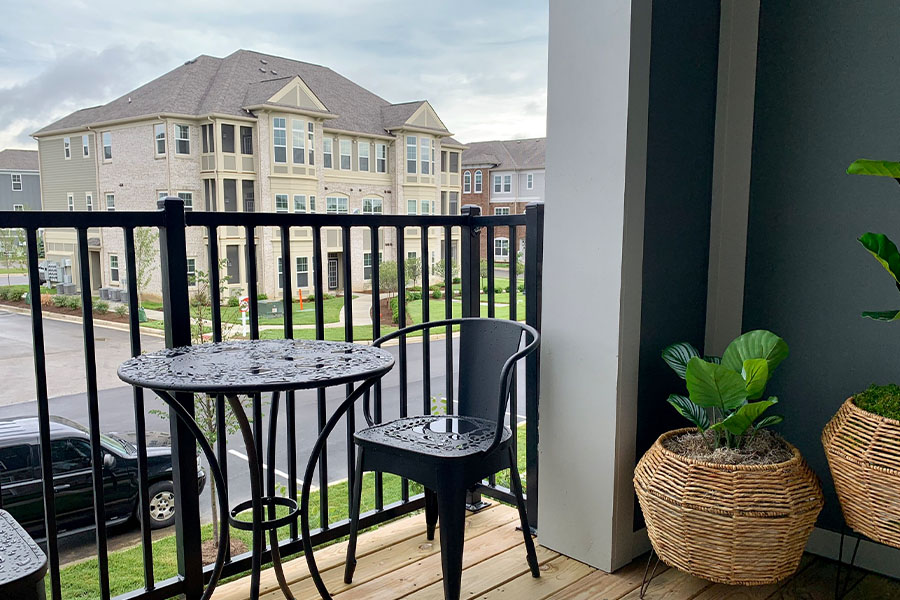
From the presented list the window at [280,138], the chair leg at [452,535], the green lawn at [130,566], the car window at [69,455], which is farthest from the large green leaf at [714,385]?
the window at [280,138]

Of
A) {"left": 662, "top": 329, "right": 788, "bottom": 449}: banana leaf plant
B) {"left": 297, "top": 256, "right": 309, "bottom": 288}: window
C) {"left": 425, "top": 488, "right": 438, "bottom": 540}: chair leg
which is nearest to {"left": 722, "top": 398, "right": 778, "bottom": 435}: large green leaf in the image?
{"left": 662, "top": 329, "right": 788, "bottom": 449}: banana leaf plant

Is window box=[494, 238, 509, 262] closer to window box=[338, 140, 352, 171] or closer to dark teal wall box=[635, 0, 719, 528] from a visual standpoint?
dark teal wall box=[635, 0, 719, 528]

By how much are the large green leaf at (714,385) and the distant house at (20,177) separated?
82.8 ft

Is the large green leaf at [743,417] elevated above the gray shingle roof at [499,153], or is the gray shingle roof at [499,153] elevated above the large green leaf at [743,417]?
the gray shingle roof at [499,153]

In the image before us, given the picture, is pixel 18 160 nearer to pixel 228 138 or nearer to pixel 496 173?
pixel 228 138

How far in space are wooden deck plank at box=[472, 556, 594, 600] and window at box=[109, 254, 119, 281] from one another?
62.5 feet

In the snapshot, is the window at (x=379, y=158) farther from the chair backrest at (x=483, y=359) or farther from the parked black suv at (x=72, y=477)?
the chair backrest at (x=483, y=359)

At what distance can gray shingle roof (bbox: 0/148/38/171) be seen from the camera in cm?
2352

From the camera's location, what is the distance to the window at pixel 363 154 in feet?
85.0

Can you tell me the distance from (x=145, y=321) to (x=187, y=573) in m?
11.3

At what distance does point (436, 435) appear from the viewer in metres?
1.94

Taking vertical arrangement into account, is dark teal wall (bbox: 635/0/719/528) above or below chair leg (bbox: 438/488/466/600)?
above

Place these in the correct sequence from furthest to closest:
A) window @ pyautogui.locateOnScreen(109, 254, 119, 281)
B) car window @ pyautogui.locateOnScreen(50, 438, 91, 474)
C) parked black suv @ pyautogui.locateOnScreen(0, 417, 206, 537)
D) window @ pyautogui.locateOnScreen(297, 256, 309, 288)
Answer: window @ pyautogui.locateOnScreen(297, 256, 309, 288), window @ pyautogui.locateOnScreen(109, 254, 119, 281), car window @ pyautogui.locateOnScreen(50, 438, 91, 474), parked black suv @ pyautogui.locateOnScreen(0, 417, 206, 537)

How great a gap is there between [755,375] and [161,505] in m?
5.24
